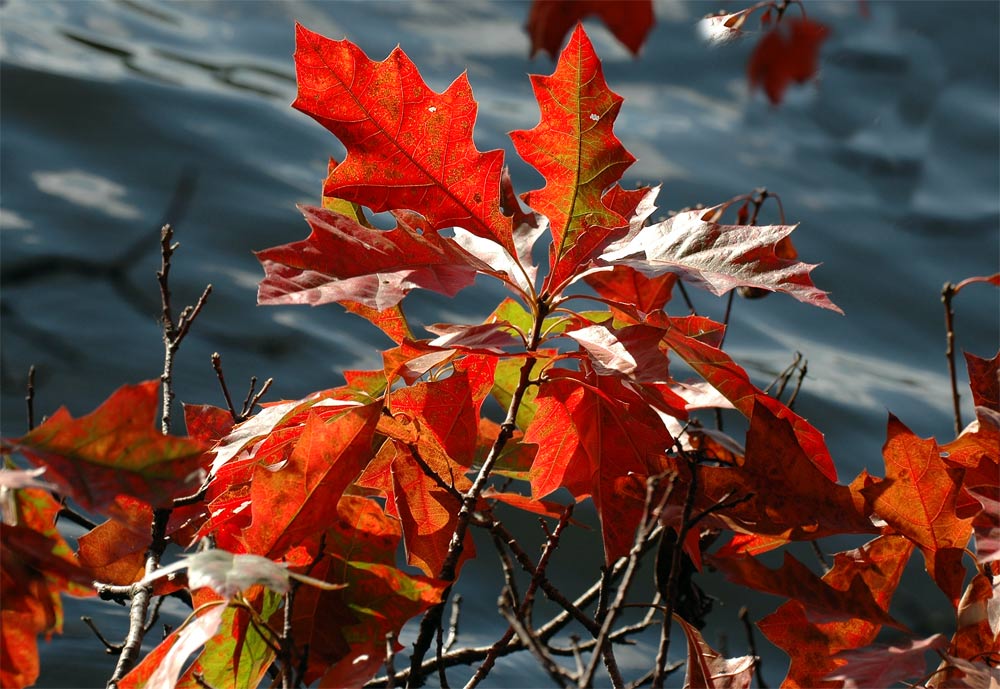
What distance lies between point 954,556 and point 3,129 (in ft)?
9.52

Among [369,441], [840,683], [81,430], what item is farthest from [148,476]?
[840,683]

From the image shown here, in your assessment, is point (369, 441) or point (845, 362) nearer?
point (369, 441)

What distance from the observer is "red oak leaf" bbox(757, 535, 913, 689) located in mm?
567

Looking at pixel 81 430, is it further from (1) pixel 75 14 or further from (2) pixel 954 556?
(1) pixel 75 14

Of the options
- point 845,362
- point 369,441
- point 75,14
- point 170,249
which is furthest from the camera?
point 75,14

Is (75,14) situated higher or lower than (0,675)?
higher

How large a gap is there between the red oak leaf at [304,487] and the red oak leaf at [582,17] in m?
0.38

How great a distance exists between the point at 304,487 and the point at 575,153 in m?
0.27

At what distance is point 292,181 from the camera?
2875mm

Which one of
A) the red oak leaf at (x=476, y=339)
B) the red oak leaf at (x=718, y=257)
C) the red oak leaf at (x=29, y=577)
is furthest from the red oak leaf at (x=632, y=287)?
the red oak leaf at (x=29, y=577)

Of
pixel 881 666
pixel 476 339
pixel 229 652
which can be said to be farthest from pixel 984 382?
pixel 229 652

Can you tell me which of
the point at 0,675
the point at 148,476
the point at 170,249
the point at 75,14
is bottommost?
the point at 0,675

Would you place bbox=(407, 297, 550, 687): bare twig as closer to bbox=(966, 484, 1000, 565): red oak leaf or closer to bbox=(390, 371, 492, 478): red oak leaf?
bbox=(390, 371, 492, 478): red oak leaf

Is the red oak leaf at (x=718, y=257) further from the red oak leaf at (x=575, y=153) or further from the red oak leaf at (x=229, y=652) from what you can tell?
the red oak leaf at (x=229, y=652)
